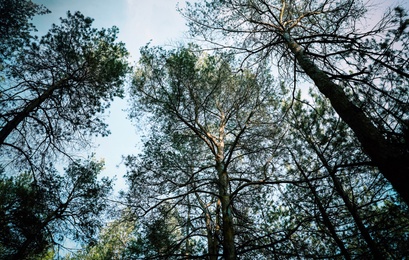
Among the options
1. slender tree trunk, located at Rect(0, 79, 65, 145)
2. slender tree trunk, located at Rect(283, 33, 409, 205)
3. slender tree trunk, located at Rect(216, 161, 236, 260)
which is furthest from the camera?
slender tree trunk, located at Rect(0, 79, 65, 145)

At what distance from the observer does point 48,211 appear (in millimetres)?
6301

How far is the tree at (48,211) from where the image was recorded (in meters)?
5.56

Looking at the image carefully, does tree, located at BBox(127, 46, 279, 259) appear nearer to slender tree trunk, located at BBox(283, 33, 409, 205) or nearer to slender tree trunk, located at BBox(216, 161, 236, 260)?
slender tree trunk, located at BBox(216, 161, 236, 260)

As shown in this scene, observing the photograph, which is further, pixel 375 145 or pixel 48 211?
pixel 48 211

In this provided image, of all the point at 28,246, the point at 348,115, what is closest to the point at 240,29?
the point at 348,115

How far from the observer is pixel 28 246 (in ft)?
20.3

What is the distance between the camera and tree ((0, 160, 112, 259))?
556 centimetres


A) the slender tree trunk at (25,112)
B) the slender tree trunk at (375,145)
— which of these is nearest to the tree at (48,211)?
the slender tree trunk at (25,112)

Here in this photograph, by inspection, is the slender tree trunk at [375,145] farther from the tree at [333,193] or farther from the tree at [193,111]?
the tree at [193,111]

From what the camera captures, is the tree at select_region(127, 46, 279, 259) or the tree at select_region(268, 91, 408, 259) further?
the tree at select_region(127, 46, 279, 259)

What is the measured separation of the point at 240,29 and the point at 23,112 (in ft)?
18.8

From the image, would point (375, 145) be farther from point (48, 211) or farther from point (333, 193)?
point (48, 211)

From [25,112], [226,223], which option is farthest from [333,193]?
[25,112]

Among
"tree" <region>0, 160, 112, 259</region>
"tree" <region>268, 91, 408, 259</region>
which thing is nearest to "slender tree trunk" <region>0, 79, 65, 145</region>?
"tree" <region>0, 160, 112, 259</region>
